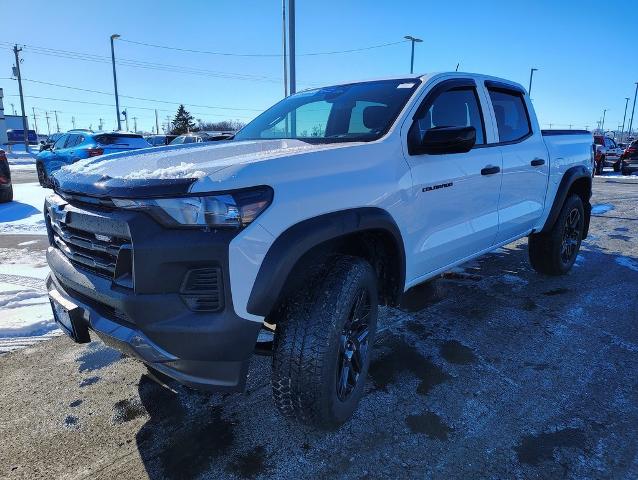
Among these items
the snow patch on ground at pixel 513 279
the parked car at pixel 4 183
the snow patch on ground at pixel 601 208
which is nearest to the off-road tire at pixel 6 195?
the parked car at pixel 4 183

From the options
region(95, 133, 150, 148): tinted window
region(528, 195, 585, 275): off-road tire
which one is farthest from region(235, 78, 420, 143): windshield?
region(95, 133, 150, 148): tinted window

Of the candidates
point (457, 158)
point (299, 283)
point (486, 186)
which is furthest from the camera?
point (486, 186)

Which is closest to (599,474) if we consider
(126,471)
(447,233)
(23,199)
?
(447,233)

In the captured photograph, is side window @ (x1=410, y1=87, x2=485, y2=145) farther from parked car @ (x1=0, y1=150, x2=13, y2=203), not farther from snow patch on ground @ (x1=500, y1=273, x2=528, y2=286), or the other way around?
parked car @ (x1=0, y1=150, x2=13, y2=203)

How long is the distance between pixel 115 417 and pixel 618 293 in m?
4.61

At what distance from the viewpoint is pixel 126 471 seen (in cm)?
220

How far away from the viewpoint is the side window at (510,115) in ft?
13.0

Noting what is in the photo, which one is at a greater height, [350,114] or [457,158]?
[350,114]

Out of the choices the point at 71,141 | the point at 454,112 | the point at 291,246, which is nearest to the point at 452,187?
the point at 454,112

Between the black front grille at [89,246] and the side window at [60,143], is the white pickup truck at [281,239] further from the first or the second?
the side window at [60,143]

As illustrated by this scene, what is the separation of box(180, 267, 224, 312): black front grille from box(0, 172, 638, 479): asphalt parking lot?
2.83ft

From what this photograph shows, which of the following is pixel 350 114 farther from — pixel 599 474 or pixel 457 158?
pixel 599 474

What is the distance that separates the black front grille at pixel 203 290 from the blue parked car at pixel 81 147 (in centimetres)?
990

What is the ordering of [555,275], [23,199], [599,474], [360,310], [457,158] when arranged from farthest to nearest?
[23,199], [555,275], [457,158], [360,310], [599,474]
